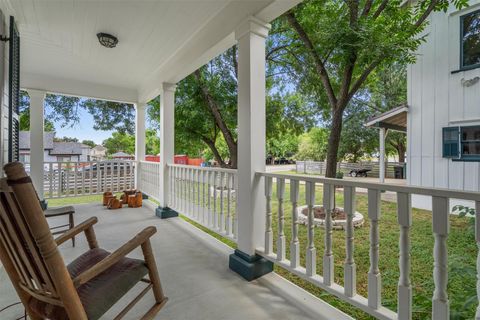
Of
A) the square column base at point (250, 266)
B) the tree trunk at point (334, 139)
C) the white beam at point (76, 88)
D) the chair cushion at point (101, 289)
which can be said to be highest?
the white beam at point (76, 88)

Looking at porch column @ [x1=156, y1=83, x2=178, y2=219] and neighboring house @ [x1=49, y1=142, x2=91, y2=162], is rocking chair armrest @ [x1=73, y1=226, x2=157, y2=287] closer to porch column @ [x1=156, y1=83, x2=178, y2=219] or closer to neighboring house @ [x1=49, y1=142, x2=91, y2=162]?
porch column @ [x1=156, y1=83, x2=178, y2=219]

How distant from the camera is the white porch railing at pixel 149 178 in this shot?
4699 millimetres

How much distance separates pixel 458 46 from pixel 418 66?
28.3 inches

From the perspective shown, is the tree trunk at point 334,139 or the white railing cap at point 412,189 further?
the tree trunk at point 334,139

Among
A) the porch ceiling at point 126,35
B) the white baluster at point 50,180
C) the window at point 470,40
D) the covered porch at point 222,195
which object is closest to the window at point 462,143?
the window at point 470,40

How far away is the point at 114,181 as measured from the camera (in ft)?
18.5

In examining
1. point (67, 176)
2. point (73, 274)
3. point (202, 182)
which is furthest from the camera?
point (67, 176)

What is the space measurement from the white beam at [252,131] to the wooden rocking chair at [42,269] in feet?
3.39

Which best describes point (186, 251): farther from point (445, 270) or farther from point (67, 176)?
point (67, 176)

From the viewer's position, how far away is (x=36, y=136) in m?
4.46

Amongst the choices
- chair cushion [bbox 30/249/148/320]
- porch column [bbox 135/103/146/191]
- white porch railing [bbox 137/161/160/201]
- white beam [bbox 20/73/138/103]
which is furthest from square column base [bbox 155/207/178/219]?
white beam [bbox 20/73/138/103]

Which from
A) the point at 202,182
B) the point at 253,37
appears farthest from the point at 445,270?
the point at 202,182

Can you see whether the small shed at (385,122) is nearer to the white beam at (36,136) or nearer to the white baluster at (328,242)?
the white baluster at (328,242)

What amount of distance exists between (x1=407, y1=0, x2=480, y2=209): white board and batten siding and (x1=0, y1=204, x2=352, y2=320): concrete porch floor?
4727 mm
